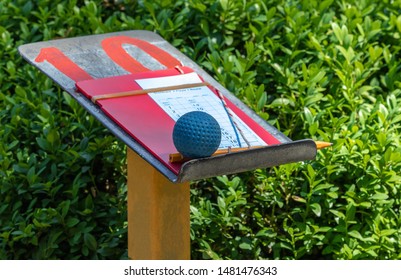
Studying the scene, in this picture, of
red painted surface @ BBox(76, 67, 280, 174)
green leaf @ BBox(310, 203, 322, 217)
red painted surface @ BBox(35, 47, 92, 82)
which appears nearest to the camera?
red painted surface @ BBox(76, 67, 280, 174)

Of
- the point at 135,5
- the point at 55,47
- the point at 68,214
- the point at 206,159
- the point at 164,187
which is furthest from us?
the point at 135,5

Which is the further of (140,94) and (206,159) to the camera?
(140,94)

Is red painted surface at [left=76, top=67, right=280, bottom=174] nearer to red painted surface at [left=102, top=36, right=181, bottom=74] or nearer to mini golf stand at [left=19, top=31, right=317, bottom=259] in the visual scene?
mini golf stand at [left=19, top=31, right=317, bottom=259]

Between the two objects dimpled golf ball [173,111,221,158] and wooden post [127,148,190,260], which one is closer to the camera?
dimpled golf ball [173,111,221,158]

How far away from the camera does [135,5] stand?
Answer: 18.3ft

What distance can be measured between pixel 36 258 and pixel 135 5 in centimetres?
174

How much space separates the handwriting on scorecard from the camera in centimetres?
367

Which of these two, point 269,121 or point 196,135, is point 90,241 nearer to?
point 269,121

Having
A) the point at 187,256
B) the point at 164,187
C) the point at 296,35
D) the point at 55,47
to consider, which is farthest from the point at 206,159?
the point at 296,35

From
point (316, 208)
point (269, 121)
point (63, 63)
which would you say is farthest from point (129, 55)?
point (316, 208)

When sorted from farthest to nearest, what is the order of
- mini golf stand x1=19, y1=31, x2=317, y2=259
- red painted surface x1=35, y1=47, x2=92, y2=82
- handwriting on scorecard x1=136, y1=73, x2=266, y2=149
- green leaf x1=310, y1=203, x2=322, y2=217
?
green leaf x1=310, y1=203, x2=322, y2=217, red painted surface x1=35, y1=47, x2=92, y2=82, handwriting on scorecard x1=136, y1=73, x2=266, y2=149, mini golf stand x1=19, y1=31, x2=317, y2=259

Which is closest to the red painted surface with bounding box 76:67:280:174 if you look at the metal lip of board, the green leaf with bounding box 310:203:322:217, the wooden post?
the metal lip of board
